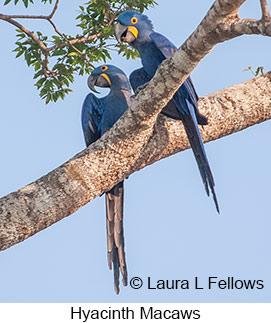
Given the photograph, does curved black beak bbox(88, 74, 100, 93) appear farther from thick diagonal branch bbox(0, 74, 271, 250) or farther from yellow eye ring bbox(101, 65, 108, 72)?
thick diagonal branch bbox(0, 74, 271, 250)

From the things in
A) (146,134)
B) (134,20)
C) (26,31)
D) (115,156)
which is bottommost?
(115,156)

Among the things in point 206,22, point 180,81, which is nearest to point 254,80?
point 180,81

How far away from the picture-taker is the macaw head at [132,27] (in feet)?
12.2

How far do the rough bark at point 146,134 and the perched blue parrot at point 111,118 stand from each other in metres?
0.68

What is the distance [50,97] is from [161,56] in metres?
0.83

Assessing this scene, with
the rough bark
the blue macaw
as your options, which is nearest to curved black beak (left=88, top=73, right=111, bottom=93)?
the blue macaw

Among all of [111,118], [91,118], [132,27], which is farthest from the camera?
[91,118]

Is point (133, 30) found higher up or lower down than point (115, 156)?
higher up

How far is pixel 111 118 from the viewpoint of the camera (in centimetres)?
400

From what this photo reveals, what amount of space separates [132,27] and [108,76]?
0.59m

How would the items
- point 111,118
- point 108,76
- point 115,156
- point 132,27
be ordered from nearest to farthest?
1. point 115,156
2. point 132,27
3. point 111,118
4. point 108,76

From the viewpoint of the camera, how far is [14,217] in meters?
2.53

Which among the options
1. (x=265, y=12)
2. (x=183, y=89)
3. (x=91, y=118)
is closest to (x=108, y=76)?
(x=91, y=118)

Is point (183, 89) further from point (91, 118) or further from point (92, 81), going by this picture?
point (92, 81)
